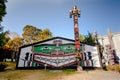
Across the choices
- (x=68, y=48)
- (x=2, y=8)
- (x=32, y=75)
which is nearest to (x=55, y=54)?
(x=68, y=48)

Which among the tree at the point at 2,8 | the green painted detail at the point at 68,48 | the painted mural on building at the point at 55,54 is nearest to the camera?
the tree at the point at 2,8

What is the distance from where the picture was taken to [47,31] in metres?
50.2

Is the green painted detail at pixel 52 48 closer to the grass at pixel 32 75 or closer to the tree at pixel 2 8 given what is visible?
the grass at pixel 32 75

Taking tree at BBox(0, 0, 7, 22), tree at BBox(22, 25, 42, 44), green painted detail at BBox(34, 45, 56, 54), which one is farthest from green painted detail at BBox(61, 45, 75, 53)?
tree at BBox(22, 25, 42, 44)

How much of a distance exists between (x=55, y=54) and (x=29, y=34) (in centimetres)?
3335

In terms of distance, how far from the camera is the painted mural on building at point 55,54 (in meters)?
25.4

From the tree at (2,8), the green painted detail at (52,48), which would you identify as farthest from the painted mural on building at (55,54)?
the tree at (2,8)

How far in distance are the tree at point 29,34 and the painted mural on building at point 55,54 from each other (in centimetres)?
3041

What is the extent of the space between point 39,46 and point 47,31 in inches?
942

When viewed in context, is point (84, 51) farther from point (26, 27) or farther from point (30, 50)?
point (26, 27)

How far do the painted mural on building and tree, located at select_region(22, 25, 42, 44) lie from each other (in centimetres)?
3041

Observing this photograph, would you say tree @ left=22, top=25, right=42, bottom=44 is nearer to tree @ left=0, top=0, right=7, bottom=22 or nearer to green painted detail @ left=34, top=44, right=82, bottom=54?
green painted detail @ left=34, top=44, right=82, bottom=54

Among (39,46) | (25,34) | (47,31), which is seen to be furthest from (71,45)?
(25,34)

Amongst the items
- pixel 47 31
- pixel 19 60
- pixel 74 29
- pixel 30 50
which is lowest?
pixel 19 60
